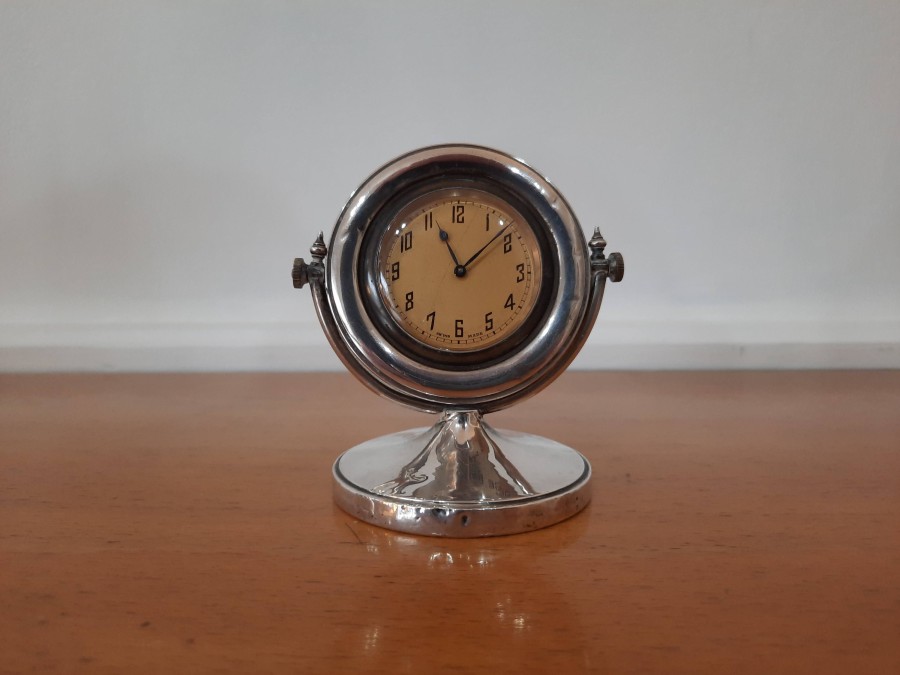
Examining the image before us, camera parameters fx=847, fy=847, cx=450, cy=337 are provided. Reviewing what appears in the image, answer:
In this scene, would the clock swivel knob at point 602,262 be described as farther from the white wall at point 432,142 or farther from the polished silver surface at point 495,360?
the white wall at point 432,142

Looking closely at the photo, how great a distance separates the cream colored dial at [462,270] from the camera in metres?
0.79

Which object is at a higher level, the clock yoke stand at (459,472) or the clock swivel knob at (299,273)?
the clock swivel knob at (299,273)

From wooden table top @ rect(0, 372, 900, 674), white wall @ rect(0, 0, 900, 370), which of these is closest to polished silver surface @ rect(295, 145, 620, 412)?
wooden table top @ rect(0, 372, 900, 674)

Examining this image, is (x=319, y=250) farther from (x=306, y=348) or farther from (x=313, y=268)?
(x=306, y=348)

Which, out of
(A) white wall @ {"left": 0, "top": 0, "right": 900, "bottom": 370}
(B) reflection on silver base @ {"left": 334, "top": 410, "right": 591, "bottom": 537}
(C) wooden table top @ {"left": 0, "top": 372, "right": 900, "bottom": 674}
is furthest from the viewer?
(A) white wall @ {"left": 0, "top": 0, "right": 900, "bottom": 370}

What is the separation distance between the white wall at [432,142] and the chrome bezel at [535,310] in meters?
0.73

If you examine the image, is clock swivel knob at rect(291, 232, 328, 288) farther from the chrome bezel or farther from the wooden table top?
the wooden table top

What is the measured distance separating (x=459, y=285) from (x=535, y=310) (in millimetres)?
75

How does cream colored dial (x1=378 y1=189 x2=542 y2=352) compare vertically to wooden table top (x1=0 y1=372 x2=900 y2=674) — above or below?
above

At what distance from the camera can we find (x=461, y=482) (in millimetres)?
783

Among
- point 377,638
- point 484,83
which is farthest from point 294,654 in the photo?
point 484,83

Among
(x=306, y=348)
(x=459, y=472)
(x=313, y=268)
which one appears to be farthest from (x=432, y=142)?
(x=459, y=472)

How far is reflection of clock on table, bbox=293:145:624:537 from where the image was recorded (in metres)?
0.79

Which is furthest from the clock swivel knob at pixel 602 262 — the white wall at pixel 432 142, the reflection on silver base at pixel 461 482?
the white wall at pixel 432 142
